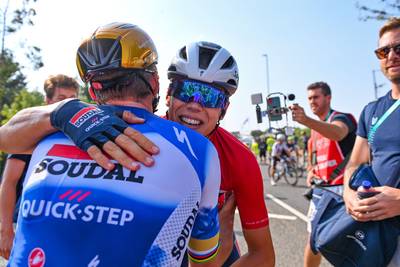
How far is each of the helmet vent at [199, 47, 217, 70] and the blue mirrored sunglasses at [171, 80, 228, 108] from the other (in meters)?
0.13

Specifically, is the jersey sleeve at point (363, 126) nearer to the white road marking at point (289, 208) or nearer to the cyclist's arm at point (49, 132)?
the cyclist's arm at point (49, 132)

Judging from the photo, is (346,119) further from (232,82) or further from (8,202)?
(8,202)

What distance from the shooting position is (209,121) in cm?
225

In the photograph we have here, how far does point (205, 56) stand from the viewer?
235 centimetres

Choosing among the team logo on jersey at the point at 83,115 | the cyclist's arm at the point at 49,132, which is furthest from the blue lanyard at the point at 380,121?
the team logo on jersey at the point at 83,115

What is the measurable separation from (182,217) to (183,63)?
128cm

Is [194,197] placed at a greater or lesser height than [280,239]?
greater

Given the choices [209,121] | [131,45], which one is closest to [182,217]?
[131,45]

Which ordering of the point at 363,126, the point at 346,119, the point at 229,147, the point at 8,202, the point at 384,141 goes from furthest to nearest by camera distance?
the point at 346,119 → the point at 363,126 → the point at 8,202 → the point at 384,141 → the point at 229,147

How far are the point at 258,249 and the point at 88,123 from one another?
1234 millimetres

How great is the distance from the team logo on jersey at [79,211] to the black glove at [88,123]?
19 centimetres

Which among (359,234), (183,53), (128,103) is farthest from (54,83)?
(359,234)

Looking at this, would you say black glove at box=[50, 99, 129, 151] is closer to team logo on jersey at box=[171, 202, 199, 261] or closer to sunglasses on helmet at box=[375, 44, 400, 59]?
team logo on jersey at box=[171, 202, 199, 261]

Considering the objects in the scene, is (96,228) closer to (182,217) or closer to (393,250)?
(182,217)
